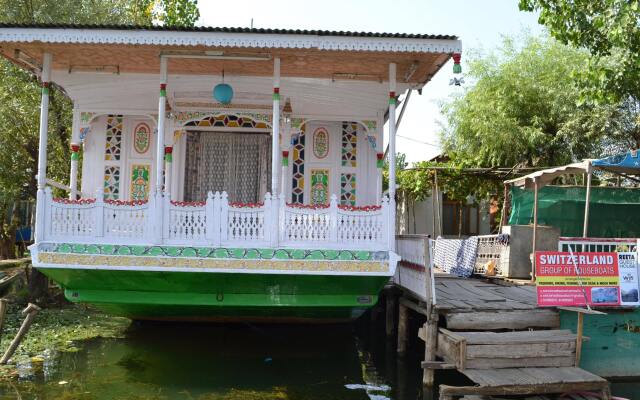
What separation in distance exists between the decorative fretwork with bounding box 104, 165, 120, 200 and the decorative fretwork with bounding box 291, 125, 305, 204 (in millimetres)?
3192

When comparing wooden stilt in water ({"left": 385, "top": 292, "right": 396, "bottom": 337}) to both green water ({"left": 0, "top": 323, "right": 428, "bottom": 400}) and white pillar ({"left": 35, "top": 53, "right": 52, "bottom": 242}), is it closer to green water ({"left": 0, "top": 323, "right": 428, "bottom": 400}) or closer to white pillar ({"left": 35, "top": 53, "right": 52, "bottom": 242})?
green water ({"left": 0, "top": 323, "right": 428, "bottom": 400})

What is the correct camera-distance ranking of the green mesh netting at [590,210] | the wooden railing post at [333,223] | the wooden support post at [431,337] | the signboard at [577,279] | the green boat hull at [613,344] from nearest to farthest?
the signboard at [577,279] < the wooden support post at [431,337] < the green boat hull at [613,344] < the wooden railing post at [333,223] < the green mesh netting at [590,210]

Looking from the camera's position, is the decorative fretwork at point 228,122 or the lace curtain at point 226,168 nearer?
the decorative fretwork at point 228,122

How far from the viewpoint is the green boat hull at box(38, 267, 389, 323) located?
816cm

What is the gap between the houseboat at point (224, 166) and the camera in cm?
798

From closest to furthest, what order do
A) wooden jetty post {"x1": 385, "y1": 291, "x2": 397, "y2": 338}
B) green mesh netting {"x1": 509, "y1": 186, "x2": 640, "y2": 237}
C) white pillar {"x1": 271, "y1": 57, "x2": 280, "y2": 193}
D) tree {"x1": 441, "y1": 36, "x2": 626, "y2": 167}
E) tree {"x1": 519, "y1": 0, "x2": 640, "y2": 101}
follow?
white pillar {"x1": 271, "y1": 57, "x2": 280, "y2": 193} → tree {"x1": 519, "y1": 0, "x2": 640, "y2": 101} → wooden jetty post {"x1": 385, "y1": 291, "x2": 397, "y2": 338} → green mesh netting {"x1": 509, "y1": 186, "x2": 640, "y2": 237} → tree {"x1": 441, "y1": 36, "x2": 626, "y2": 167}

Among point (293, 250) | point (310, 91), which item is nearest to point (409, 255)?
point (293, 250)

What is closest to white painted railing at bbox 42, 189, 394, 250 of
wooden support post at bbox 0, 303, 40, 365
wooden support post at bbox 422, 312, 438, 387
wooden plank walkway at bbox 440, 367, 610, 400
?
wooden support post at bbox 0, 303, 40, 365

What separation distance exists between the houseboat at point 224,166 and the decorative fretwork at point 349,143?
0.02m

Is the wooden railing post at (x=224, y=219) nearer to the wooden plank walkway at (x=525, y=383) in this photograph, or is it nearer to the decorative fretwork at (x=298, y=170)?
the decorative fretwork at (x=298, y=170)

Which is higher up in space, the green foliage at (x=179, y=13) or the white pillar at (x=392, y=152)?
the green foliage at (x=179, y=13)

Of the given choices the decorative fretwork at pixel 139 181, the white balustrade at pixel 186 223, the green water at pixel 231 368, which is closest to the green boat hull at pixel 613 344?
the green water at pixel 231 368

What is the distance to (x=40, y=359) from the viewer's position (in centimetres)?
862

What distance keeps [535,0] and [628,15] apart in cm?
166
